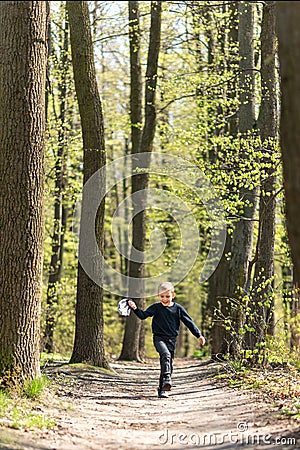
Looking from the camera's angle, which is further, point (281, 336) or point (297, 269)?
point (281, 336)

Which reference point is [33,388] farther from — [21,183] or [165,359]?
[165,359]

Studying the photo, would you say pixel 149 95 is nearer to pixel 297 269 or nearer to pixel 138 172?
pixel 138 172

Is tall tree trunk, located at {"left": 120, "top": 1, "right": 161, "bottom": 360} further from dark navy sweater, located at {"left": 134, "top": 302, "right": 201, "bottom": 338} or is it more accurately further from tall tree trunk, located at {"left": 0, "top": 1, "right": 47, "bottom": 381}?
tall tree trunk, located at {"left": 0, "top": 1, "right": 47, "bottom": 381}

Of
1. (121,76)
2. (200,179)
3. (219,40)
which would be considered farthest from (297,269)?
(121,76)

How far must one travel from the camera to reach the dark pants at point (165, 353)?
37.3ft

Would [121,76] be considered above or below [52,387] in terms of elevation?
above

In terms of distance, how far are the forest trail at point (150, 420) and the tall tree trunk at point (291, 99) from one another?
9.52 feet

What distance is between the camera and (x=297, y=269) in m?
5.52

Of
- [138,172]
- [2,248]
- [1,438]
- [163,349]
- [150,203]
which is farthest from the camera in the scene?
[150,203]

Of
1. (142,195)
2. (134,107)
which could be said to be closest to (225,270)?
(142,195)

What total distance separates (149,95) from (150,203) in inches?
271
